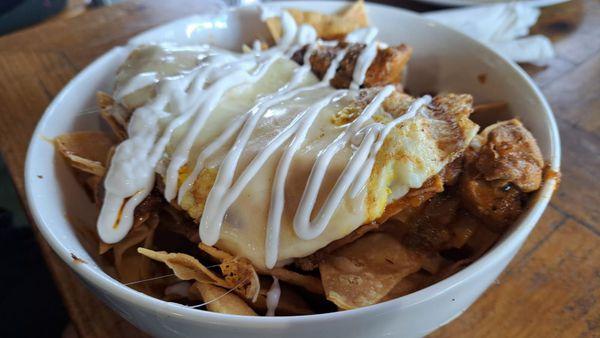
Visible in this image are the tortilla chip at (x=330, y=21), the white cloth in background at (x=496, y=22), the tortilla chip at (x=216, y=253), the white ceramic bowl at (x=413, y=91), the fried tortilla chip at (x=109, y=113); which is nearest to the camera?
the white ceramic bowl at (x=413, y=91)

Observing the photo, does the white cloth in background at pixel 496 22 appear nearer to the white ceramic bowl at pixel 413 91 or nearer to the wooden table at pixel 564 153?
the wooden table at pixel 564 153

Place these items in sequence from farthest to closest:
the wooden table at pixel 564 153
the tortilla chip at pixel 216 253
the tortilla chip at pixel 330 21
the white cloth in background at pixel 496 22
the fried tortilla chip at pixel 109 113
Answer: the white cloth in background at pixel 496 22 → the tortilla chip at pixel 330 21 → the fried tortilla chip at pixel 109 113 → the wooden table at pixel 564 153 → the tortilla chip at pixel 216 253

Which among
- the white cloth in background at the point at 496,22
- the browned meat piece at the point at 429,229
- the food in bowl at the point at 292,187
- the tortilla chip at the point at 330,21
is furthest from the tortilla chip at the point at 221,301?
the white cloth in background at the point at 496,22

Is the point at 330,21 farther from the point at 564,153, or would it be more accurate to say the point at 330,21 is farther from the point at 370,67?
the point at 564,153

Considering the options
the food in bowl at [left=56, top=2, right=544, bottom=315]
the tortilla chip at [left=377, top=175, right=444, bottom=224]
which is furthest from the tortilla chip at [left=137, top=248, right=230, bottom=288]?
the tortilla chip at [left=377, top=175, right=444, bottom=224]

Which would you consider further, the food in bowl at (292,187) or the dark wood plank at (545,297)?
the dark wood plank at (545,297)

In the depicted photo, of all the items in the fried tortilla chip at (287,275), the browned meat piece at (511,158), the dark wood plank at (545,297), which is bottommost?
the dark wood plank at (545,297)

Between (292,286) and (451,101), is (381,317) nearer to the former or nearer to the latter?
(292,286)

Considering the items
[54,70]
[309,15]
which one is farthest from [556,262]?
[54,70]
